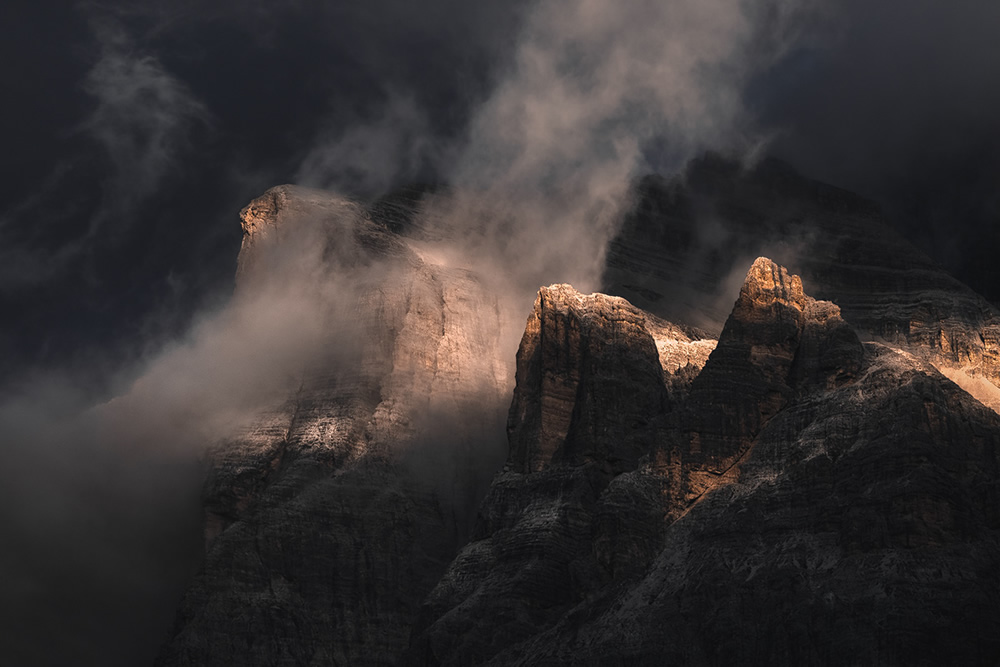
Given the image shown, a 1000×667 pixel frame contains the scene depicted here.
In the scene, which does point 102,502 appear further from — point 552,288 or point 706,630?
point 706,630

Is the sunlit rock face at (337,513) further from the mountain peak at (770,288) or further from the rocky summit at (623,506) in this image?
the mountain peak at (770,288)

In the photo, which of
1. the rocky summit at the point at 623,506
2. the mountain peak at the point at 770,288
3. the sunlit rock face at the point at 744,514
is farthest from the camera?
the mountain peak at the point at 770,288

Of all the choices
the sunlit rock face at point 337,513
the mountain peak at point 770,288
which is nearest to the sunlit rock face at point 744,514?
the mountain peak at point 770,288

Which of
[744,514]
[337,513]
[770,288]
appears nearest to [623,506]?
[744,514]

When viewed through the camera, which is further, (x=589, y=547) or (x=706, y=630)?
(x=589, y=547)

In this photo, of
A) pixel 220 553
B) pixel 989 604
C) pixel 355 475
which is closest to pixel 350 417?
pixel 355 475

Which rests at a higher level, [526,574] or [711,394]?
[711,394]
